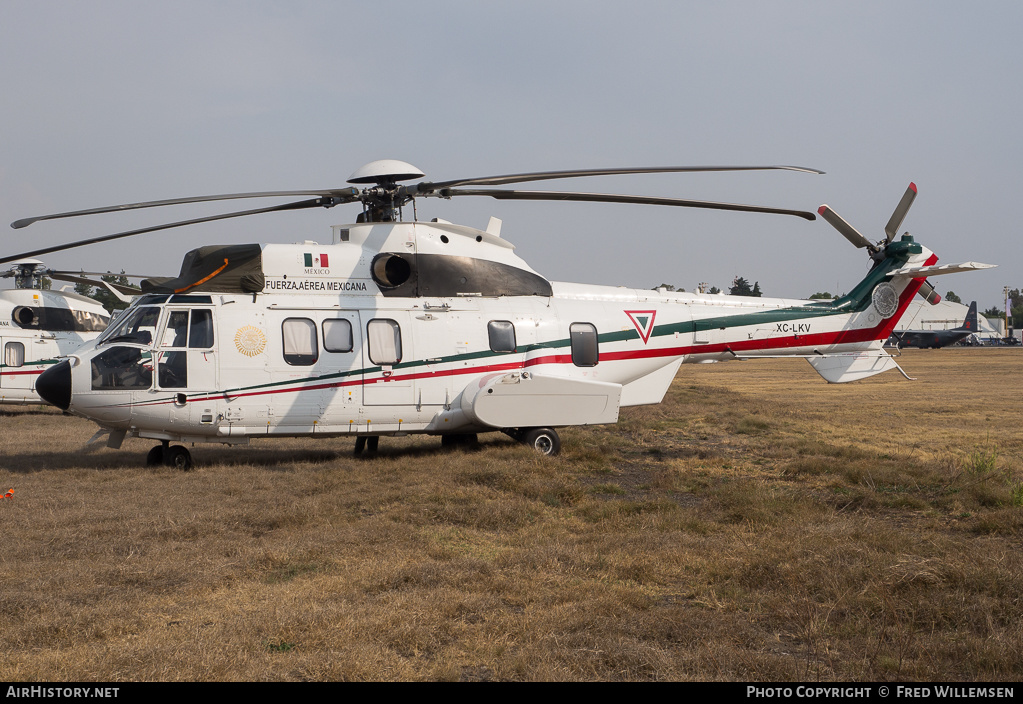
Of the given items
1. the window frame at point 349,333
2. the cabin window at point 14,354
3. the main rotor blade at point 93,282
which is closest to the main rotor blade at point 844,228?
the window frame at point 349,333

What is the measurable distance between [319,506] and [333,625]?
416 centimetres

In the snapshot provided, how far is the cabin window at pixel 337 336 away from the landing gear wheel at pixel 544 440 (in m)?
3.51

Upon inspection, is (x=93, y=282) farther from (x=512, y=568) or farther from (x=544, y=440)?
(x=512, y=568)

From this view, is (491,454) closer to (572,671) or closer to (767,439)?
(767,439)

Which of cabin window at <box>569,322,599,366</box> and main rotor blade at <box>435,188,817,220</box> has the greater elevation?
main rotor blade at <box>435,188,817,220</box>

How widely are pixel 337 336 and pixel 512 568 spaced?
6991mm

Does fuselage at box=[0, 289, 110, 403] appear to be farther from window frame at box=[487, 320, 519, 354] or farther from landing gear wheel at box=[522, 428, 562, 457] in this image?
landing gear wheel at box=[522, 428, 562, 457]

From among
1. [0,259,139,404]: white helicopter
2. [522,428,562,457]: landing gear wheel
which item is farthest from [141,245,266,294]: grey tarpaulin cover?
[0,259,139,404]: white helicopter

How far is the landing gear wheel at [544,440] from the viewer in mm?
13734

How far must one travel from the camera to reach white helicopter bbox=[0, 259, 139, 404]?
21.1 meters

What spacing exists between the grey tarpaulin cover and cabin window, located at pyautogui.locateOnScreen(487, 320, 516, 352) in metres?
3.91

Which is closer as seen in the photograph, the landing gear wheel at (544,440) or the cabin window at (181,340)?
the cabin window at (181,340)

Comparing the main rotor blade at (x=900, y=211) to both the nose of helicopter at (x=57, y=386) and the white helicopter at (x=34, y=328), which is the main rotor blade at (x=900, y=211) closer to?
the nose of helicopter at (x=57, y=386)
